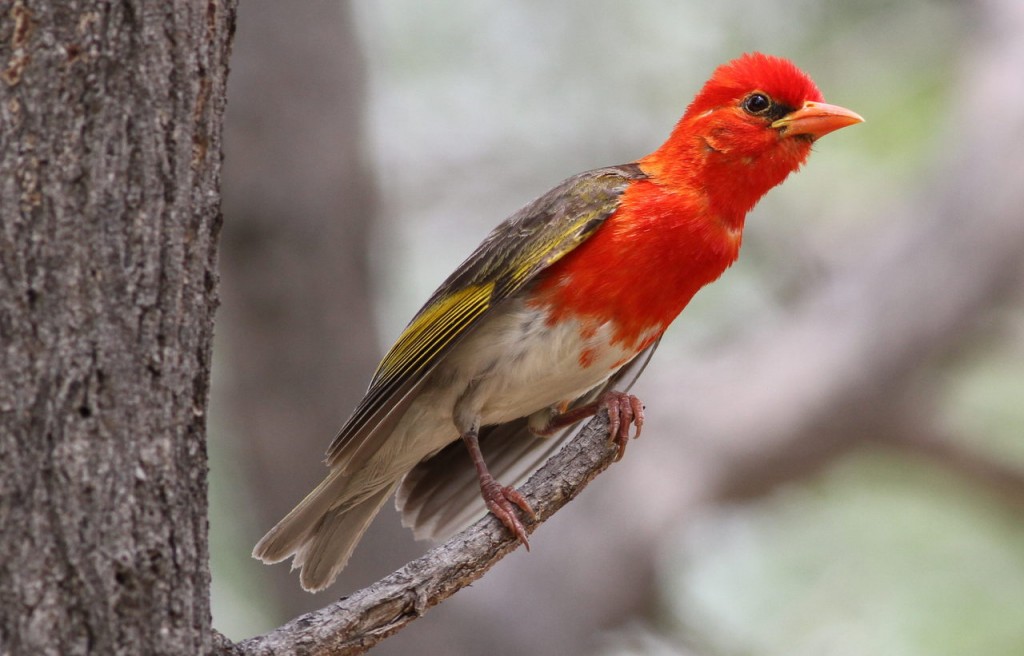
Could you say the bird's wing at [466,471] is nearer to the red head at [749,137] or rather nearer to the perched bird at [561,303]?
the perched bird at [561,303]

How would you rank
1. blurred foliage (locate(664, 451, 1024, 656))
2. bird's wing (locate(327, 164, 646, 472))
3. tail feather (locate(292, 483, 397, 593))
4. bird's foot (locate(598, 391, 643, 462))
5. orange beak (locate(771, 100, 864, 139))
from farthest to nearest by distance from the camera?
blurred foliage (locate(664, 451, 1024, 656)) → orange beak (locate(771, 100, 864, 139)) → tail feather (locate(292, 483, 397, 593)) → bird's wing (locate(327, 164, 646, 472)) → bird's foot (locate(598, 391, 643, 462))

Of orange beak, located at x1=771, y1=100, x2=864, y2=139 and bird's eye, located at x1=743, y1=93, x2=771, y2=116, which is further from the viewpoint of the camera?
bird's eye, located at x1=743, y1=93, x2=771, y2=116

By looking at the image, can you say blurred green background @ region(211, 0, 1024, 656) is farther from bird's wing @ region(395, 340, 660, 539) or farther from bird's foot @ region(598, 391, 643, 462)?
bird's foot @ region(598, 391, 643, 462)

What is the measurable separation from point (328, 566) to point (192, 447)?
1.68 m

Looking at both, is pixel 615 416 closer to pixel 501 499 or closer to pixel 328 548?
pixel 501 499

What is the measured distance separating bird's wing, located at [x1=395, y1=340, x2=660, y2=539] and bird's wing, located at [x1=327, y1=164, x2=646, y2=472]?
425mm

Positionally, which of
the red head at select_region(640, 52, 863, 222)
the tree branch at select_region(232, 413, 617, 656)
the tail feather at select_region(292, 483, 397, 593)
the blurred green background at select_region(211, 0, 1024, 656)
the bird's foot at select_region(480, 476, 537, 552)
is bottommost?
the tree branch at select_region(232, 413, 617, 656)

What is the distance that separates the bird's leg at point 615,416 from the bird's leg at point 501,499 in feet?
0.98

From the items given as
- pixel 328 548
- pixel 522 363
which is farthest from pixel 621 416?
pixel 328 548

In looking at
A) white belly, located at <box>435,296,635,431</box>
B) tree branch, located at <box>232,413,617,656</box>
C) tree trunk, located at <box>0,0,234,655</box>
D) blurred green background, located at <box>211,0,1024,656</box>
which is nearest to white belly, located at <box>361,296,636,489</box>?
white belly, located at <box>435,296,635,431</box>

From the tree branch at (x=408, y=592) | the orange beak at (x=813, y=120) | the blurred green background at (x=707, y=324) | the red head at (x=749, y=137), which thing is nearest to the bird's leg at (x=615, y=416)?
the tree branch at (x=408, y=592)

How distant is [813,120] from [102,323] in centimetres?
263

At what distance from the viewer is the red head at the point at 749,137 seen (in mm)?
4227

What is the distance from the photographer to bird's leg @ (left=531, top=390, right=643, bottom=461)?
355 cm
